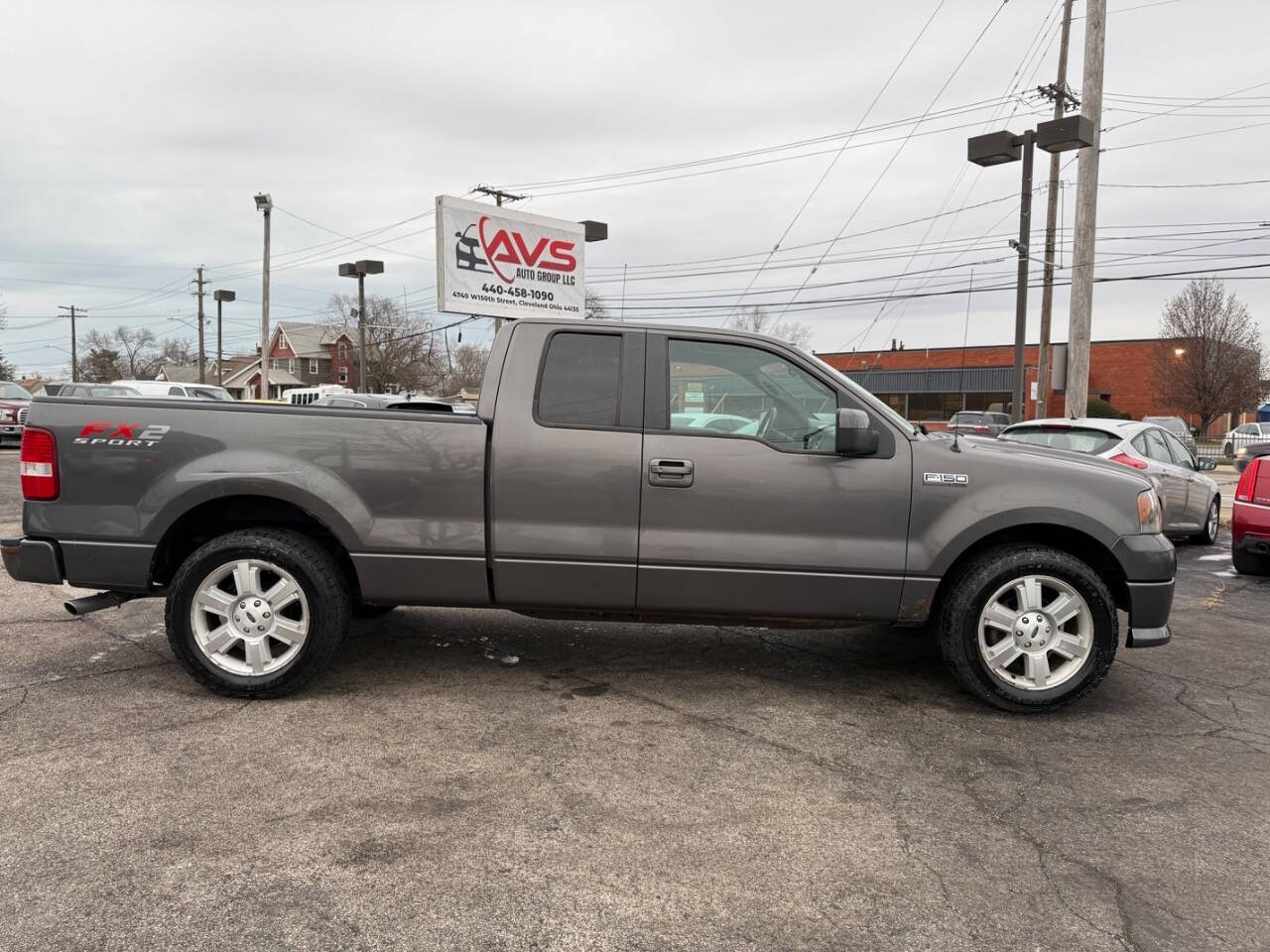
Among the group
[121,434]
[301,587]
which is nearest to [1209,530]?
[301,587]

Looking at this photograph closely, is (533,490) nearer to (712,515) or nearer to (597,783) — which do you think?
(712,515)

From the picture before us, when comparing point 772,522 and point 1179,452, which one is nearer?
point 772,522

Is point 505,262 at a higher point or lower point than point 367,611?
higher

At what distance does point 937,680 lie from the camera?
498 cm

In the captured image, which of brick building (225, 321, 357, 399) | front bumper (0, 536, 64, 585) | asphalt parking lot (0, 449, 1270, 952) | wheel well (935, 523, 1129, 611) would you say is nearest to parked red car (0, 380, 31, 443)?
asphalt parking lot (0, 449, 1270, 952)

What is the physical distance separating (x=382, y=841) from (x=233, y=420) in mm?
2316

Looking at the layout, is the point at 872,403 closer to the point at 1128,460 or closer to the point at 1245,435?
the point at 1128,460

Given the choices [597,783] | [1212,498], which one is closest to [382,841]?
[597,783]

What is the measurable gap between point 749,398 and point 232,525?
277 centimetres

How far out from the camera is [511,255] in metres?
17.8

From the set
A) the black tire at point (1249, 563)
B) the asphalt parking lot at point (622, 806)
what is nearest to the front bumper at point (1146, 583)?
the asphalt parking lot at point (622, 806)

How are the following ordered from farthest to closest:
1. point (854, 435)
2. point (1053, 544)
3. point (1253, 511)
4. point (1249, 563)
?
1. point (1249, 563)
2. point (1253, 511)
3. point (1053, 544)
4. point (854, 435)

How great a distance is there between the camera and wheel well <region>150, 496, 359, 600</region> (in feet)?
14.9

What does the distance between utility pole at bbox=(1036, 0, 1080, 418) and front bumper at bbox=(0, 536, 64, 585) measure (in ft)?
65.8
